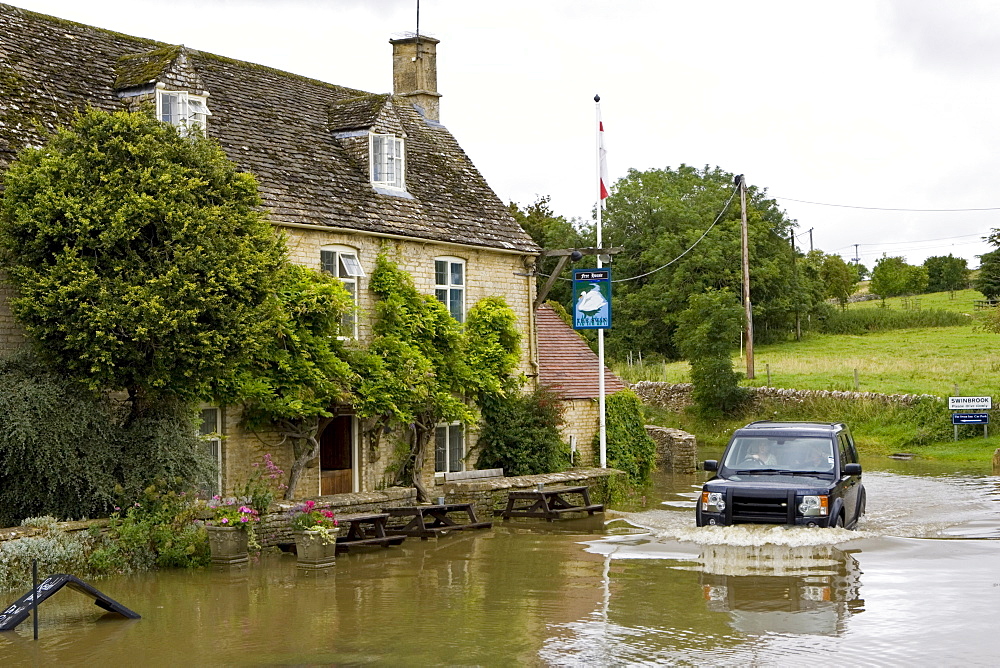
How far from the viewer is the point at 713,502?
18.0 meters

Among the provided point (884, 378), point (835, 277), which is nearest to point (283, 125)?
point (884, 378)

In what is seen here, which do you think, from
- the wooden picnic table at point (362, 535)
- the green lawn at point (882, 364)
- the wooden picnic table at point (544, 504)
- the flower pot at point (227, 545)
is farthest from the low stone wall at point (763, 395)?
the flower pot at point (227, 545)

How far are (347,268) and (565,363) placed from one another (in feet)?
32.1

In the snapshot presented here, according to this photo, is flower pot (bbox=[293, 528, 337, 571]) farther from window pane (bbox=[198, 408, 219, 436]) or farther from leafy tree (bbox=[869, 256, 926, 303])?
leafy tree (bbox=[869, 256, 926, 303])

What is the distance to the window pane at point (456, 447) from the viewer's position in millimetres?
26984

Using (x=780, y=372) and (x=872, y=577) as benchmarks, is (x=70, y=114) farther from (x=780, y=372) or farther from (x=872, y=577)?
(x=780, y=372)

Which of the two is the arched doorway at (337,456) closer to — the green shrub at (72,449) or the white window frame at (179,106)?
the green shrub at (72,449)

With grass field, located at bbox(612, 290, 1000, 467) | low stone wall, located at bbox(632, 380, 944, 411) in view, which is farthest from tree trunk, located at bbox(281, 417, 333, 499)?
low stone wall, located at bbox(632, 380, 944, 411)

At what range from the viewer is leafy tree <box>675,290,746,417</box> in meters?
43.2

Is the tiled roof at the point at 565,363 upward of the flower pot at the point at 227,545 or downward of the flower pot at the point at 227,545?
upward

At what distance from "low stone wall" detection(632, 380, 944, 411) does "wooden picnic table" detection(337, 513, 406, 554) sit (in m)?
26.9

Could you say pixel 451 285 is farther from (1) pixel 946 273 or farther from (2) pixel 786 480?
(1) pixel 946 273

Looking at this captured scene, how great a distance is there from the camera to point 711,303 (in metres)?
47.2

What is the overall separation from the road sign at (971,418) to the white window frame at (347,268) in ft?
75.1
